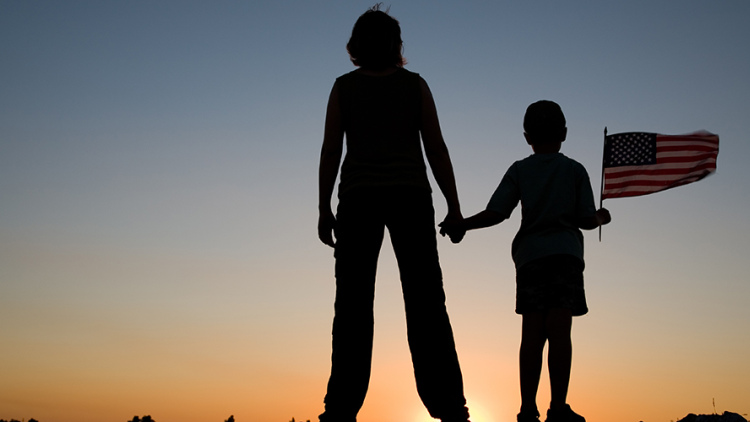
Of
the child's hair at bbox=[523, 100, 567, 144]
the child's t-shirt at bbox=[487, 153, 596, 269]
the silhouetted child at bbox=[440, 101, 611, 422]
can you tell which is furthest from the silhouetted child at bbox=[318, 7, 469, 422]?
the child's hair at bbox=[523, 100, 567, 144]

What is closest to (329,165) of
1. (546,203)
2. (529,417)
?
(546,203)

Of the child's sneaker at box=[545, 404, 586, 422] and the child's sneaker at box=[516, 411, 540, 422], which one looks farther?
the child's sneaker at box=[516, 411, 540, 422]

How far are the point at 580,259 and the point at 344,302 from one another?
169 cm

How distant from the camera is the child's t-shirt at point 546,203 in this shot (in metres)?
5.62

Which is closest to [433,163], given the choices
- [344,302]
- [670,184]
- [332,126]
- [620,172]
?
[332,126]

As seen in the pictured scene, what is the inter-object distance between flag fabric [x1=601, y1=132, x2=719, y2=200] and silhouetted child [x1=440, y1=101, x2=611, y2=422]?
1412 mm

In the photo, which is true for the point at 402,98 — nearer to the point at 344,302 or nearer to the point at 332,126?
the point at 332,126

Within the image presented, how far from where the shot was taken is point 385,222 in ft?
16.8

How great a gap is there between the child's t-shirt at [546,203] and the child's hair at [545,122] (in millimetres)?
134

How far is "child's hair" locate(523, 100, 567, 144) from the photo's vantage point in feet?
19.3

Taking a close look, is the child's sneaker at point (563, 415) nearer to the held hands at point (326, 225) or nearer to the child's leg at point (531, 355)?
the child's leg at point (531, 355)

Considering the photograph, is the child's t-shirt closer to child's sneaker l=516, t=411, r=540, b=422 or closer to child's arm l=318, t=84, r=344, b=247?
child's sneaker l=516, t=411, r=540, b=422

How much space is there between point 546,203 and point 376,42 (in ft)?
5.24

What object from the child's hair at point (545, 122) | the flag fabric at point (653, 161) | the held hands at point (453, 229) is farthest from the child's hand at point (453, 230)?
the flag fabric at point (653, 161)
